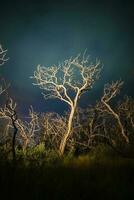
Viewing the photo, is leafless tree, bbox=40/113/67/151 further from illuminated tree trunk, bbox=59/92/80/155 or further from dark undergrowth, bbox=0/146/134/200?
dark undergrowth, bbox=0/146/134/200

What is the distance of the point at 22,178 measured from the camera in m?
7.02

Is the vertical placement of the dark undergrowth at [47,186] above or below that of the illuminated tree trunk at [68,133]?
below

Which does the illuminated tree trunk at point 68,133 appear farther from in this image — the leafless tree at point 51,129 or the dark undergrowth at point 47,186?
the dark undergrowth at point 47,186

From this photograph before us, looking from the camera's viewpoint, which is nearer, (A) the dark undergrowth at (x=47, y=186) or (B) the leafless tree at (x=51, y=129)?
(A) the dark undergrowth at (x=47, y=186)

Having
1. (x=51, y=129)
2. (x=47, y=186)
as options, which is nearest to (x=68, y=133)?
(x=51, y=129)

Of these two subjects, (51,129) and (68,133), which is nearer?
(68,133)

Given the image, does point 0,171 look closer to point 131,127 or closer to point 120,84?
point 120,84

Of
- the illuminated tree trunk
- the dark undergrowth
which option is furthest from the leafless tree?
the dark undergrowth

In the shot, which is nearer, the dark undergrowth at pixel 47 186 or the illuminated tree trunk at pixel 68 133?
the dark undergrowth at pixel 47 186

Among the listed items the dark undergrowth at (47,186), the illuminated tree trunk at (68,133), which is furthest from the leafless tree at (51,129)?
the dark undergrowth at (47,186)

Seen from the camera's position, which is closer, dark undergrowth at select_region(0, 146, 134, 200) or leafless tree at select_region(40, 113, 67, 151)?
dark undergrowth at select_region(0, 146, 134, 200)

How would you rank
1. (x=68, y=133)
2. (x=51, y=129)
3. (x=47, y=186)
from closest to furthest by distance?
1. (x=47, y=186)
2. (x=68, y=133)
3. (x=51, y=129)

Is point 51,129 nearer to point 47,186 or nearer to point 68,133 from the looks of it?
point 68,133

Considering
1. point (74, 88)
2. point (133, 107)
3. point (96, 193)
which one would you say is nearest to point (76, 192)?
point (96, 193)
